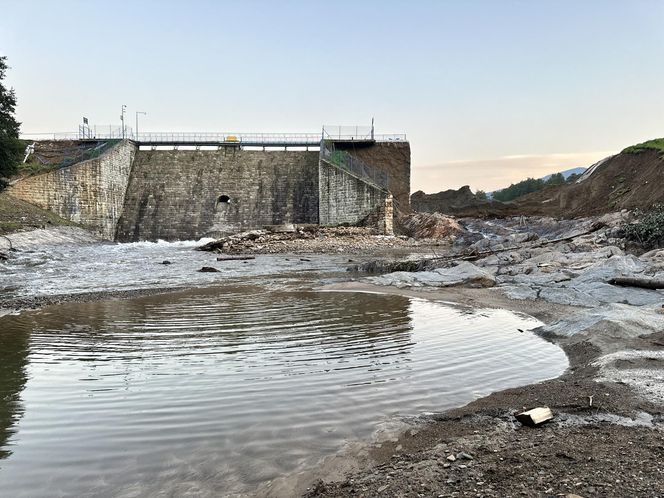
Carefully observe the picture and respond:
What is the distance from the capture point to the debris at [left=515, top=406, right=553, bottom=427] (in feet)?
12.7

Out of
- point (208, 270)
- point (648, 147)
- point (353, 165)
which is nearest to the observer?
point (208, 270)

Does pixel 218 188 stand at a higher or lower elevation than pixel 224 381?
higher

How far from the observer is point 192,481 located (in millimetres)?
3199

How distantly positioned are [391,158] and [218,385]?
45.9m

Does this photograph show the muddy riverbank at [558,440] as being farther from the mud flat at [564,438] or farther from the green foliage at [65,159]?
the green foliage at [65,159]

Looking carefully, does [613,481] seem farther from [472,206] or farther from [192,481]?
[472,206]

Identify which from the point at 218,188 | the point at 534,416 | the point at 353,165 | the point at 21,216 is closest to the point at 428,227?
the point at 353,165

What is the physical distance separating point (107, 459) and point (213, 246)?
27340mm

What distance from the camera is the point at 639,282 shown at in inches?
394

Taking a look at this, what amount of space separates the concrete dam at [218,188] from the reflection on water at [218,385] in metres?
30.6

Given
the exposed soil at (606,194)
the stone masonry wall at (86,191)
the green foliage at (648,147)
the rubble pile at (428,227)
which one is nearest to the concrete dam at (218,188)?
the stone masonry wall at (86,191)

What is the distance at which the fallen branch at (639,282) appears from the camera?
971 centimetres

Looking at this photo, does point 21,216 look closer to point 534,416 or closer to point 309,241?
point 309,241

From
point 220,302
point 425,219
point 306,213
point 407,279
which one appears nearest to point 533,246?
point 407,279
